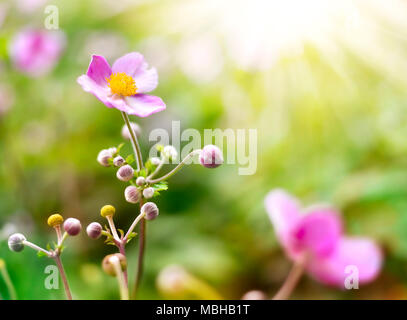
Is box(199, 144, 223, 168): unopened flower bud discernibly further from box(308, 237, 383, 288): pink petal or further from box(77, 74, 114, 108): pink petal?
box(308, 237, 383, 288): pink petal

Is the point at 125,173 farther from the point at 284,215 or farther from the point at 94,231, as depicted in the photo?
the point at 284,215

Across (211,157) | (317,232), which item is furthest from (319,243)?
(211,157)

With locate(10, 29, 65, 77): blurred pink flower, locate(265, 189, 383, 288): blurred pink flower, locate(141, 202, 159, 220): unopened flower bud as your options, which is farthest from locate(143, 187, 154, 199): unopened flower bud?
locate(10, 29, 65, 77): blurred pink flower

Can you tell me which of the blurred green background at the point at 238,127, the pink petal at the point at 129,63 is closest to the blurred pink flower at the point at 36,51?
the blurred green background at the point at 238,127

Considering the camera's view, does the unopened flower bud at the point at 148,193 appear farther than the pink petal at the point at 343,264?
No

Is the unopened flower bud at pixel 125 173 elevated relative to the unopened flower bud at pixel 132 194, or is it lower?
elevated

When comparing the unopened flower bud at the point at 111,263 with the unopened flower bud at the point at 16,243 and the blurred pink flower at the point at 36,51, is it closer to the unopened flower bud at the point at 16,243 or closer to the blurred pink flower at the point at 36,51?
the unopened flower bud at the point at 16,243

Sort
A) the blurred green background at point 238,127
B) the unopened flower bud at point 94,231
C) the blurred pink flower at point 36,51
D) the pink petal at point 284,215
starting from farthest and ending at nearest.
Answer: the blurred pink flower at point 36,51 → the blurred green background at point 238,127 → the pink petal at point 284,215 → the unopened flower bud at point 94,231
